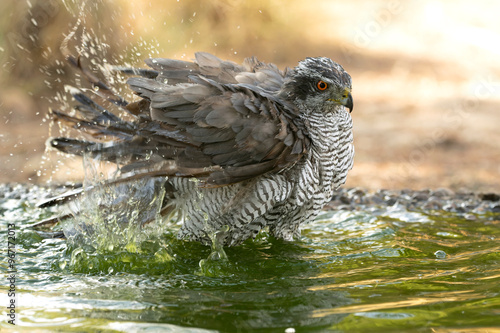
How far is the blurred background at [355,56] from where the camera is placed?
846cm

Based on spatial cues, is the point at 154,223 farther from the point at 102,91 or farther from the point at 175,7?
the point at 175,7

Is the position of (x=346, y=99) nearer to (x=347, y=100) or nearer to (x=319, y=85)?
(x=347, y=100)

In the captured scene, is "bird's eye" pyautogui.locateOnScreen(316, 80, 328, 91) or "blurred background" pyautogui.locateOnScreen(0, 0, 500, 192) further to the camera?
"blurred background" pyautogui.locateOnScreen(0, 0, 500, 192)

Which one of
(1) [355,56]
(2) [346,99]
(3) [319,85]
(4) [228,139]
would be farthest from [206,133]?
(1) [355,56]

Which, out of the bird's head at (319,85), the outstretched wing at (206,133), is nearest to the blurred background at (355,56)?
the outstretched wing at (206,133)

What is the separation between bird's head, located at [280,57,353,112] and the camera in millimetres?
4211

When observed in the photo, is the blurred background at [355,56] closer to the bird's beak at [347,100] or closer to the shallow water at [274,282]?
the shallow water at [274,282]

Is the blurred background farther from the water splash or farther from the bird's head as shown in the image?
the bird's head

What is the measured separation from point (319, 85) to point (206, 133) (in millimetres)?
870

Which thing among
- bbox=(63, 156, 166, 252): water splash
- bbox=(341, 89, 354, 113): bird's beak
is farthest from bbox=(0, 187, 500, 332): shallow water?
bbox=(341, 89, 354, 113): bird's beak

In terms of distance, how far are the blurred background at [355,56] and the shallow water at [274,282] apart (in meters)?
2.20

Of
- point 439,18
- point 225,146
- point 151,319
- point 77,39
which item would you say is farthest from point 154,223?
point 439,18

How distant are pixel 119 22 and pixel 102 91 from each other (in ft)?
21.3

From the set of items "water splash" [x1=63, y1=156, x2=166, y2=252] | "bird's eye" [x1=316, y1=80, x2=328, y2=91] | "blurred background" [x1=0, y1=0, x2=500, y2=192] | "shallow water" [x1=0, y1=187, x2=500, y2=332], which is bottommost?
"shallow water" [x1=0, y1=187, x2=500, y2=332]
